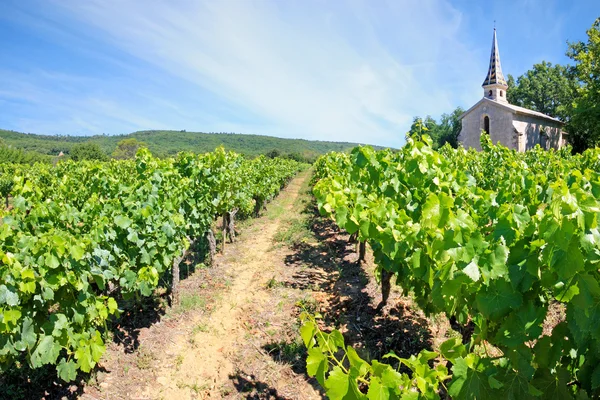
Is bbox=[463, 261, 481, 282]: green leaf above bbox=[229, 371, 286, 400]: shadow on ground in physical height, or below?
above

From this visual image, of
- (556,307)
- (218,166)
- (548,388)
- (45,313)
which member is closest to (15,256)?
(45,313)

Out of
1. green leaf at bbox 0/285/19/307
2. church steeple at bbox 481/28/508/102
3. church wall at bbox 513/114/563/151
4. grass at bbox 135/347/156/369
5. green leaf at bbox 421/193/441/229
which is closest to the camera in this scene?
green leaf at bbox 421/193/441/229

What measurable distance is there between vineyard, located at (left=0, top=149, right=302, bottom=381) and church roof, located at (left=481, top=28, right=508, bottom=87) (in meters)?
41.8

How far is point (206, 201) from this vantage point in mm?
7051

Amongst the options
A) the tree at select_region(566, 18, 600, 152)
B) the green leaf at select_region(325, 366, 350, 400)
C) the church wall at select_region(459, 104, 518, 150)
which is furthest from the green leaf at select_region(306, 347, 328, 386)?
the church wall at select_region(459, 104, 518, 150)

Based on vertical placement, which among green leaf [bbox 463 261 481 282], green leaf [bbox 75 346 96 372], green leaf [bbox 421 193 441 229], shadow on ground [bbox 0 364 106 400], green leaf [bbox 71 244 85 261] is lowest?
shadow on ground [bbox 0 364 106 400]

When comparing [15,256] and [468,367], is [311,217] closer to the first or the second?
[15,256]

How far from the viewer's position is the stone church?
32781mm

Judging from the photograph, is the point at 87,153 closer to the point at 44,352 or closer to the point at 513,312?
the point at 44,352

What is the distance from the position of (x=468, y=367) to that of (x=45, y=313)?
347cm

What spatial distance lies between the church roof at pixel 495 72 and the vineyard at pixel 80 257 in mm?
41796

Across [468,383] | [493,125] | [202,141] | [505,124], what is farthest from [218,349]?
[202,141]

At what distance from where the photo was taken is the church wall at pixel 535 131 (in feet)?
109

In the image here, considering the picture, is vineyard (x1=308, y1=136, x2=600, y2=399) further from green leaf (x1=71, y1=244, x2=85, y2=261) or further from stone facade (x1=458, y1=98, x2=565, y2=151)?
stone facade (x1=458, y1=98, x2=565, y2=151)
